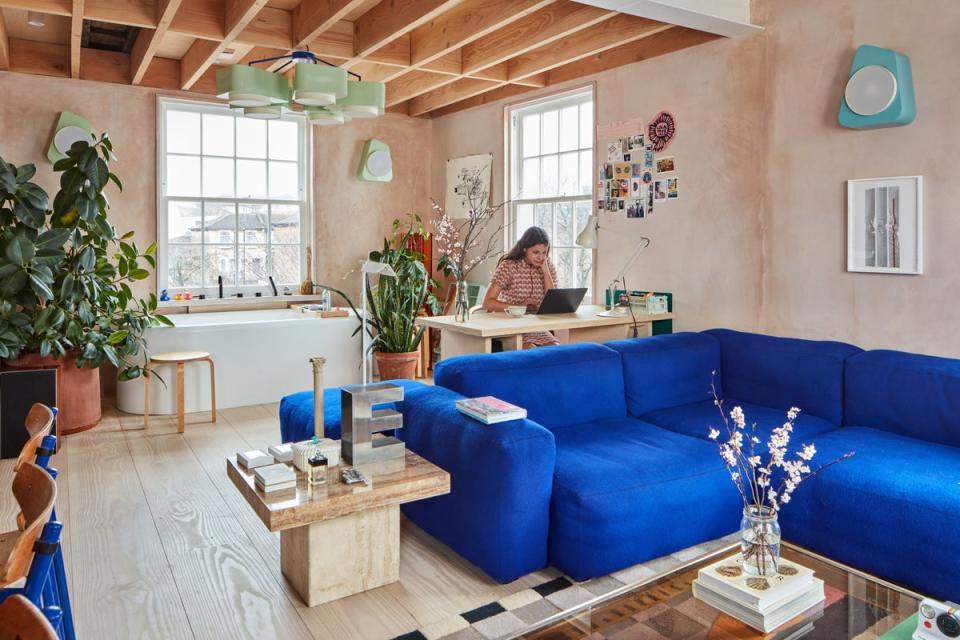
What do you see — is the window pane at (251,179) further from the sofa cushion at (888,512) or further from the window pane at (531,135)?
the sofa cushion at (888,512)

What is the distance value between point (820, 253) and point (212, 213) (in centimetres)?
508

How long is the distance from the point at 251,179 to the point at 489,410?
486 cm

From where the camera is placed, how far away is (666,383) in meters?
3.95

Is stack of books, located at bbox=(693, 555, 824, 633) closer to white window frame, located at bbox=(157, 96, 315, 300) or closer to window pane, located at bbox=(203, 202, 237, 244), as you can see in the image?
white window frame, located at bbox=(157, 96, 315, 300)

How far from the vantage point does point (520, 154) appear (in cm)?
654

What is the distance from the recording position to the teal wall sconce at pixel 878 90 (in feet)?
11.8

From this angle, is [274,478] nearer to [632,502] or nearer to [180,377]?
[632,502]

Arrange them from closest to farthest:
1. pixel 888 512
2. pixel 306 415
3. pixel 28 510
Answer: pixel 28 510 → pixel 888 512 → pixel 306 415

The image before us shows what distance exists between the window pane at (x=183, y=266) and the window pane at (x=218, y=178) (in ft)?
1.75

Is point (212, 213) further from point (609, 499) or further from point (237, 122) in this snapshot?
point (609, 499)

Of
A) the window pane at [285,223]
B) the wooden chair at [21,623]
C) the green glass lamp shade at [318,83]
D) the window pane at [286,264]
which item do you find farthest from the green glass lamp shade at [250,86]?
the wooden chair at [21,623]

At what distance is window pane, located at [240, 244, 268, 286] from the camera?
695 centimetres

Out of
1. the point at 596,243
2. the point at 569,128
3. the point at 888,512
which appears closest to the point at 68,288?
the point at 596,243

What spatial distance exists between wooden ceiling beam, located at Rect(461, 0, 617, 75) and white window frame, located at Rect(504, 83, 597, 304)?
2.69ft
